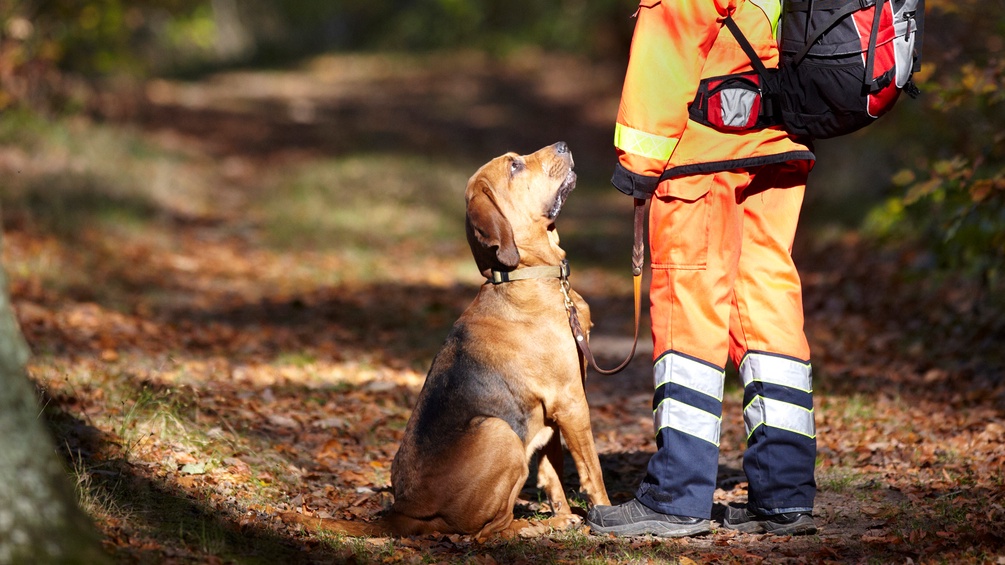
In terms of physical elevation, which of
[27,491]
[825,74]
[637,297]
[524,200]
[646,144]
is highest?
[825,74]

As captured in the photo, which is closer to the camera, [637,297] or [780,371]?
[780,371]

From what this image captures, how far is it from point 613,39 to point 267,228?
55.2ft

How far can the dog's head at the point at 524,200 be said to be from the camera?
4836 mm

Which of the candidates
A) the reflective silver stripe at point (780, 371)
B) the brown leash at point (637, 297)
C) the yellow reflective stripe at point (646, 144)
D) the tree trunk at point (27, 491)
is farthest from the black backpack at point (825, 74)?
the tree trunk at point (27, 491)

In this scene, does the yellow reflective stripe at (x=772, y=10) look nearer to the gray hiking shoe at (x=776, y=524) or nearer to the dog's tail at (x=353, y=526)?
the gray hiking shoe at (x=776, y=524)

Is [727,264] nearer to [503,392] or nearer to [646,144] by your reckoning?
[646,144]

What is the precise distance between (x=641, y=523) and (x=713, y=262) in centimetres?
124

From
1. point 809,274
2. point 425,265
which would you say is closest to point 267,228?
point 425,265

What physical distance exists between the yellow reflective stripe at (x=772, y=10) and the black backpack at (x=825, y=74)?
0.03 metres

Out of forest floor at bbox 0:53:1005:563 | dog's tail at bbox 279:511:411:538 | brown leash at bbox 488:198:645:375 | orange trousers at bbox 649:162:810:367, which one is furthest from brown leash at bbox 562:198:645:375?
dog's tail at bbox 279:511:411:538

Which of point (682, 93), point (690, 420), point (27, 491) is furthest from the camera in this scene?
point (690, 420)

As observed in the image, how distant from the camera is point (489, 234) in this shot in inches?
186

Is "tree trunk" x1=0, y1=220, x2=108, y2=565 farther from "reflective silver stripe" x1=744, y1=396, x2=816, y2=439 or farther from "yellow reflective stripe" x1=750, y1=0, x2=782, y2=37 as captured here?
"yellow reflective stripe" x1=750, y1=0, x2=782, y2=37

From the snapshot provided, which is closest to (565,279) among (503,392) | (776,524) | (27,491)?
(503,392)
